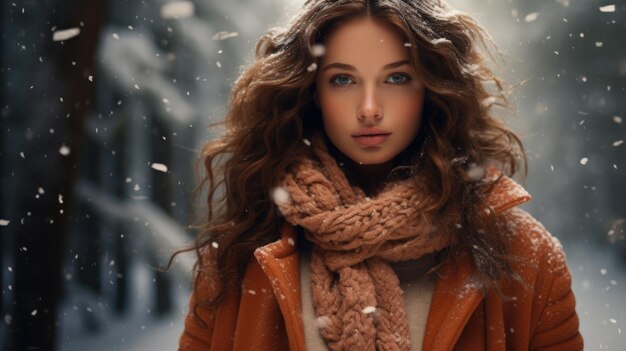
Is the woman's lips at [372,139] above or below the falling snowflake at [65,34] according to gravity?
below

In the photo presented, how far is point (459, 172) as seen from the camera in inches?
65.8

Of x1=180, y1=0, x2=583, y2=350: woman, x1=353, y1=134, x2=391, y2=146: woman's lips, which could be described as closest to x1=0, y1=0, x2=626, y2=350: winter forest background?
x1=180, y1=0, x2=583, y2=350: woman

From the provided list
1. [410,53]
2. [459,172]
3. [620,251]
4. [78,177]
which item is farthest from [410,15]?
[620,251]

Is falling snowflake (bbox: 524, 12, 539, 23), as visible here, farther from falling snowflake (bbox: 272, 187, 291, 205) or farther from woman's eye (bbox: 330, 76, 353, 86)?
falling snowflake (bbox: 272, 187, 291, 205)

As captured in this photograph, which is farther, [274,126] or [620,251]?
[620,251]

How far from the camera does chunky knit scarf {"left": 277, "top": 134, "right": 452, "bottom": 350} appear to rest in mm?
1569

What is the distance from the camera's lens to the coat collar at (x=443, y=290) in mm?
1565

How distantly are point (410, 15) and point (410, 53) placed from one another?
97 millimetres

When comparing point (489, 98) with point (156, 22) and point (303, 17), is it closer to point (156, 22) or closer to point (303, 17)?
point (303, 17)

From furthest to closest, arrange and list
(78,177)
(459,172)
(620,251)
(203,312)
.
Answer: (620,251)
(78,177)
(203,312)
(459,172)

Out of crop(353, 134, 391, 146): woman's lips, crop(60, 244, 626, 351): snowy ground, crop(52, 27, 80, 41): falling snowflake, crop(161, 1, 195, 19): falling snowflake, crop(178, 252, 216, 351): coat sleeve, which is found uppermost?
crop(52, 27, 80, 41): falling snowflake

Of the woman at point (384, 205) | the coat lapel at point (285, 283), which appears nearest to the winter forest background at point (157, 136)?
the woman at point (384, 205)

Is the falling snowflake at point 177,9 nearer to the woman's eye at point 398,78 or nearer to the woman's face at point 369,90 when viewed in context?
the woman's face at point 369,90

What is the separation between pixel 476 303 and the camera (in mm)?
1577
